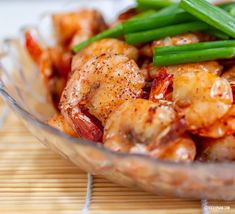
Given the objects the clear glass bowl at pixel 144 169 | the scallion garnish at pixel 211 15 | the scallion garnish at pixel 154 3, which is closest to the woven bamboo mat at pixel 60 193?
the clear glass bowl at pixel 144 169

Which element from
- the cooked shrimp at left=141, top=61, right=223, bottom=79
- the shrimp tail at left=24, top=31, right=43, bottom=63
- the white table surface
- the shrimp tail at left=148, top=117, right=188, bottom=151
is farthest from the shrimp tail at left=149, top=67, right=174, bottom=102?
the white table surface

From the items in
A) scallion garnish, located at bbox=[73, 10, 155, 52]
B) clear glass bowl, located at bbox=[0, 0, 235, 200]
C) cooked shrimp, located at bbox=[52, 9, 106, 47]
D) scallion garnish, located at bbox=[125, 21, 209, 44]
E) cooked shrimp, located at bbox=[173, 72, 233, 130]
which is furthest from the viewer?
cooked shrimp, located at bbox=[52, 9, 106, 47]

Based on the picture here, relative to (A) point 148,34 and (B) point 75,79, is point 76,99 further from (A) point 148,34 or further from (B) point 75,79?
(A) point 148,34

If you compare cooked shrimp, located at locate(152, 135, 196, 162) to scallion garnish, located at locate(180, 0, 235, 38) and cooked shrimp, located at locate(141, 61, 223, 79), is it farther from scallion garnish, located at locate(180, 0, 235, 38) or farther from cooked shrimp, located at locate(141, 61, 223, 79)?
scallion garnish, located at locate(180, 0, 235, 38)

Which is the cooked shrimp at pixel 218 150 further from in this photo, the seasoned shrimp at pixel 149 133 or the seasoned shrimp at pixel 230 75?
the seasoned shrimp at pixel 230 75

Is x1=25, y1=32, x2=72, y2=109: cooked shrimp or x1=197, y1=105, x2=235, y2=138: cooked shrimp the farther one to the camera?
x1=25, y1=32, x2=72, y2=109: cooked shrimp

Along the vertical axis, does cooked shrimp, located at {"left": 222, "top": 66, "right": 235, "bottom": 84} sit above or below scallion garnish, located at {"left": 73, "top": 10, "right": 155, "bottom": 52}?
below

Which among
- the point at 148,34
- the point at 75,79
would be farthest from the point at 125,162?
the point at 148,34
